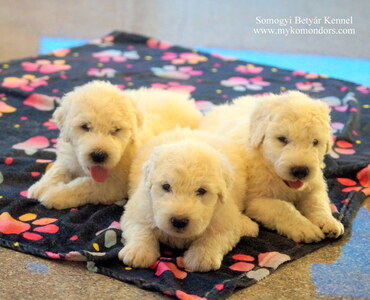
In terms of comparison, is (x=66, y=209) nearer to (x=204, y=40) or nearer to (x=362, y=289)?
(x=362, y=289)

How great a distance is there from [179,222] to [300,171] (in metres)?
0.84

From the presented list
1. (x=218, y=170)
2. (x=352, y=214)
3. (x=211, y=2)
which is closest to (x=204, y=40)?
(x=211, y=2)

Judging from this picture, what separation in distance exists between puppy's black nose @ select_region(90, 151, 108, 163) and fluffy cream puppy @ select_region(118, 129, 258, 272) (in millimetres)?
298

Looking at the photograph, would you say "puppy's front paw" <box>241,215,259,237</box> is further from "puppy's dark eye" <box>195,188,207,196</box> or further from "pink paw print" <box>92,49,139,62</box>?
"pink paw print" <box>92,49,139,62</box>

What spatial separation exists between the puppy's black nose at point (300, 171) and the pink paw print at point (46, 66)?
356 centimetres

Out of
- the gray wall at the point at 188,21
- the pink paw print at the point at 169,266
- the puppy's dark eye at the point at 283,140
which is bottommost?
the gray wall at the point at 188,21

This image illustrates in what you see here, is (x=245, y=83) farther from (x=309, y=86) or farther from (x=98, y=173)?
(x=98, y=173)

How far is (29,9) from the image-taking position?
33.6 ft

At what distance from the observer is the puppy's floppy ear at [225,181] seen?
10.2 feet

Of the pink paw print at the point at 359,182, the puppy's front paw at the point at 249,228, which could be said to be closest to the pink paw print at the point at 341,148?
the pink paw print at the point at 359,182

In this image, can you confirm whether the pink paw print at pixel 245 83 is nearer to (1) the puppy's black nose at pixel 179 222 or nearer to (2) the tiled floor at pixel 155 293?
(2) the tiled floor at pixel 155 293

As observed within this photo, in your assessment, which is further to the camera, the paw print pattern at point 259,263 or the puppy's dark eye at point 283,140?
the puppy's dark eye at point 283,140

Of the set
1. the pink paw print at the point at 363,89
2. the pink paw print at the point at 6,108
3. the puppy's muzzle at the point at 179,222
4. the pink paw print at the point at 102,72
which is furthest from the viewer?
the pink paw print at the point at 102,72

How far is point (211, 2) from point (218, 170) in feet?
26.0
